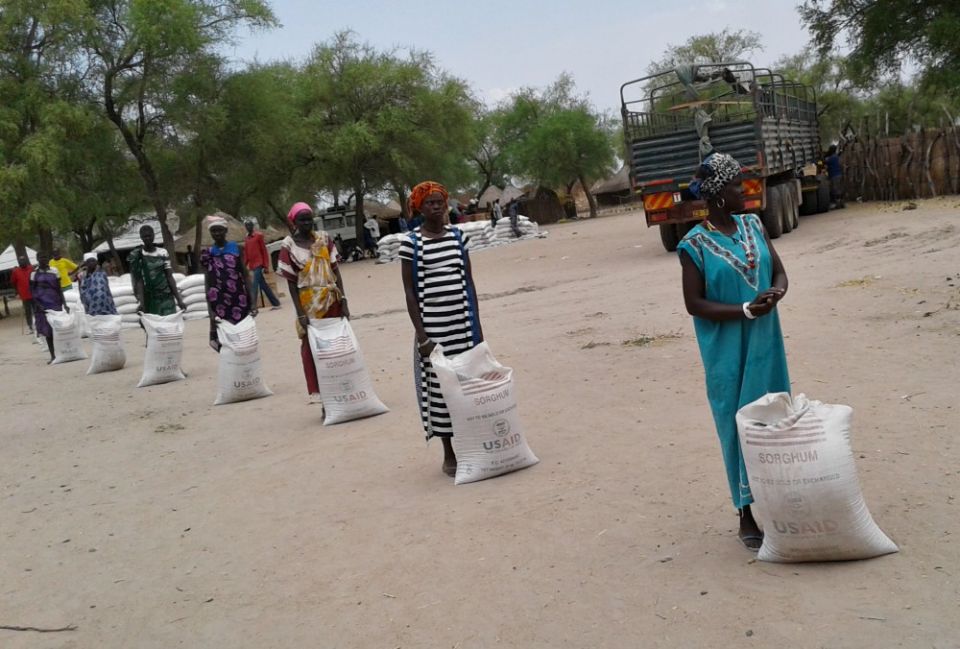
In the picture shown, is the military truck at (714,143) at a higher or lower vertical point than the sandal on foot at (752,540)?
higher

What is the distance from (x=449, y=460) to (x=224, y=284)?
12.9 ft

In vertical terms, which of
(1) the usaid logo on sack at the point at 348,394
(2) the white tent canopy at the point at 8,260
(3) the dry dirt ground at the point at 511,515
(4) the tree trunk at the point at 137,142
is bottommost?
(3) the dry dirt ground at the point at 511,515

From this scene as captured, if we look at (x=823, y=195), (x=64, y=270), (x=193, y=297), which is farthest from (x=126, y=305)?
(x=823, y=195)

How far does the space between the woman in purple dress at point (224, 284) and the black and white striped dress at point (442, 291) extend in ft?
12.4

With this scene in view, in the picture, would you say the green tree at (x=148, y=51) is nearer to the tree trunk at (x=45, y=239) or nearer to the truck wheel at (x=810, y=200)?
the tree trunk at (x=45, y=239)

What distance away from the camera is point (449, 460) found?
551 centimetres

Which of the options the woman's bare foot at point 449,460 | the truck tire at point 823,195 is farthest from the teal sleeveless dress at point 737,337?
the truck tire at point 823,195

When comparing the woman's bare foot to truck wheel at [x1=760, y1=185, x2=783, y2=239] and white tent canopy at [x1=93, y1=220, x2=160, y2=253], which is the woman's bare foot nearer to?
truck wheel at [x1=760, y1=185, x2=783, y2=239]

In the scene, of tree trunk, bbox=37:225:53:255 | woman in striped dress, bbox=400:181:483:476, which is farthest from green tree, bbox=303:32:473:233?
woman in striped dress, bbox=400:181:483:476

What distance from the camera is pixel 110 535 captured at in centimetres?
525

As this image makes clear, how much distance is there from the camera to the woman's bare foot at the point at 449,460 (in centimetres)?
548

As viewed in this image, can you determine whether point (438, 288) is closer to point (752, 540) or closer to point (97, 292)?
point (752, 540)

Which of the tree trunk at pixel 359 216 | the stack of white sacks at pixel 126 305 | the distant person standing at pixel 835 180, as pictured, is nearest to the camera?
the stack of white sacks at pixel 126 305

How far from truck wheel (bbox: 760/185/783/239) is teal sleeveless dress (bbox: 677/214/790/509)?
1379 cm
